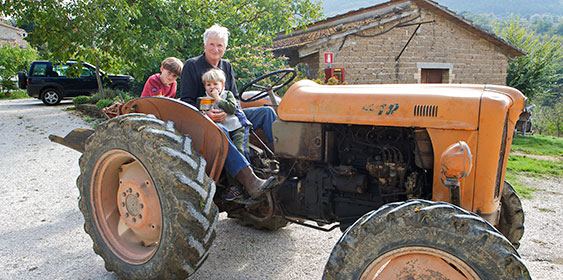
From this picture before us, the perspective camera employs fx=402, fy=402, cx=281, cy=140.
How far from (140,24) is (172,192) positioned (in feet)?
33.1

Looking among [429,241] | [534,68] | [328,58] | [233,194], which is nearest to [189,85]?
[233,194]

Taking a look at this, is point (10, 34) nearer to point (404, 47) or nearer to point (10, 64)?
point (10, 64)

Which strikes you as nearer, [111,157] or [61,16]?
[111,157]

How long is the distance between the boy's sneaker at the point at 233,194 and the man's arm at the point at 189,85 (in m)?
0.84

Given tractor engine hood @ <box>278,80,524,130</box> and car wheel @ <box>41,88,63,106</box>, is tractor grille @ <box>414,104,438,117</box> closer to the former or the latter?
tractor engine hood @ <box>278,80,524,130</box>

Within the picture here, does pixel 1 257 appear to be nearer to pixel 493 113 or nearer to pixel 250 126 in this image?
pixel 250 126

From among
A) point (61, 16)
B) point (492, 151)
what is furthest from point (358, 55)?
point (492, 151)

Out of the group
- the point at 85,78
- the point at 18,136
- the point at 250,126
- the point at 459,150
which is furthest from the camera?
the point at 85,78

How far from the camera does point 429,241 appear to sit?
188cm

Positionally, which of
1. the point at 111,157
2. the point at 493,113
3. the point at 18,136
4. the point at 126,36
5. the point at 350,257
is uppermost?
the point at 126,36

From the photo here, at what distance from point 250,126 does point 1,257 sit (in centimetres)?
238

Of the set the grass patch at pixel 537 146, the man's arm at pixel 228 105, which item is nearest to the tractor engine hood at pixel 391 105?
the man's arm at pixel 228 105

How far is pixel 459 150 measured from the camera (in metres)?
2.00

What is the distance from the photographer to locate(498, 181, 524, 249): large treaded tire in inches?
113
